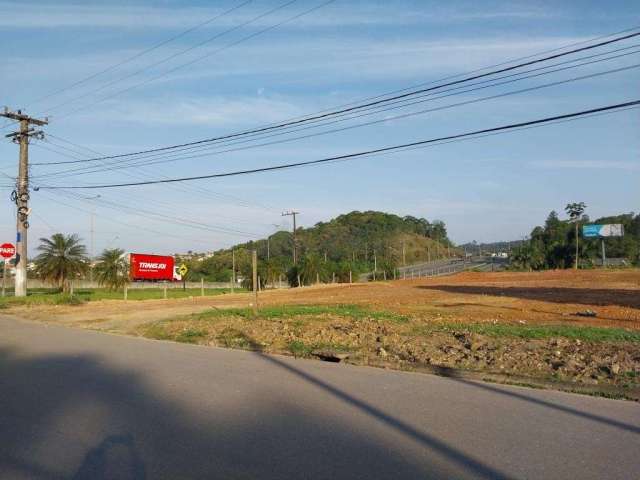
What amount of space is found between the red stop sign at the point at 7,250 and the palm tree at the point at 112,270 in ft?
73.9

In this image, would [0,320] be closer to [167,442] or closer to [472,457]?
[167,442]

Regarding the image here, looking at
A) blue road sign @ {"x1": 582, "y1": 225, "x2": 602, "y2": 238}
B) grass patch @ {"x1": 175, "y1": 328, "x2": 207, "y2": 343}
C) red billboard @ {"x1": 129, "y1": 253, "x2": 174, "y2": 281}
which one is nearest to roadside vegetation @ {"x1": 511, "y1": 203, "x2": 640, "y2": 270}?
blue road sign @ {"x1": 582, "y1": 225, "x2": 602, "y2": 238}

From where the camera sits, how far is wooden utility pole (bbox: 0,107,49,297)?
1464 inches

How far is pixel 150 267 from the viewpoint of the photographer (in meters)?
69.2

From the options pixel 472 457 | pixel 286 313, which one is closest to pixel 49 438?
pixel 472 457

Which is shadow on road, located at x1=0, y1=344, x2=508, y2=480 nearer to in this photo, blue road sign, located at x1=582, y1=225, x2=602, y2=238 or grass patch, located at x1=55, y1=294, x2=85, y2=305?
grass patch, located at x1=55, y1=294, x2=85, y2=305

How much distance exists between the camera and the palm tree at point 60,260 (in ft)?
159

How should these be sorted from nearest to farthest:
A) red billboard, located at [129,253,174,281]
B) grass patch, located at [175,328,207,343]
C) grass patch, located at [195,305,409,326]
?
grass patch, located at [175,328,207,343] → grass patch, located at [195,305,409,326] → red billboard, located at [129,253,174,281]

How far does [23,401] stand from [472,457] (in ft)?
20.8

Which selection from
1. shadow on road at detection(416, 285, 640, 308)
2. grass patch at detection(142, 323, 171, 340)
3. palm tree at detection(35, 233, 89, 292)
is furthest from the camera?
palm tree at detection(35, 233, 89, 292)

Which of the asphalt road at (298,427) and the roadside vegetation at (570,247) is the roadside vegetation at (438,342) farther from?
the roadside vegetation at (570,247)

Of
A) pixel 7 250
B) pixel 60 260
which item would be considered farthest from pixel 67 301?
pixel 60 260

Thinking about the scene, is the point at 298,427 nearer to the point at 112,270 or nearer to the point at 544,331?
the point at 544,331

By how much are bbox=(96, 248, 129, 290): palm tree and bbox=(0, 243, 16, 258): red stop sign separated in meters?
22.5
